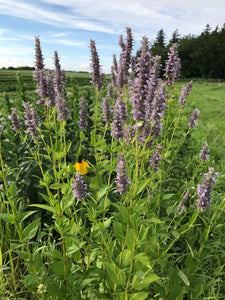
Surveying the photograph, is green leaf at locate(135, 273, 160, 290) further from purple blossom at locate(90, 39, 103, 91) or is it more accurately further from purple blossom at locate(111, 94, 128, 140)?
purple blossom at locate(90, 39, 103, 91)

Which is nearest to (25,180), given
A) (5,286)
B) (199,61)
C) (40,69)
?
(5,286)

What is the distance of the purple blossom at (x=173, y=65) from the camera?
9.81 ft

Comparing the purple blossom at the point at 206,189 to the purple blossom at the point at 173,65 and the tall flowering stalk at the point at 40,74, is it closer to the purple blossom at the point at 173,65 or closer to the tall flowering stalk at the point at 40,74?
the purple blossom at the point at 173,65

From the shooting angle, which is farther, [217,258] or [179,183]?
[179,183]

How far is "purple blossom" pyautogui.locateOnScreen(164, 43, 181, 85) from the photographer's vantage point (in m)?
2.99

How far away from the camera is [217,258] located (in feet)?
9.44

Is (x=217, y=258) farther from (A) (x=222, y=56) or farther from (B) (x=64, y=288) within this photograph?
(A) (x=222, y=56)

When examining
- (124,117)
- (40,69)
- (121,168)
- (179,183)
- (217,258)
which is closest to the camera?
(121,168)

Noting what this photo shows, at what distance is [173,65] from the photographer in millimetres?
3107

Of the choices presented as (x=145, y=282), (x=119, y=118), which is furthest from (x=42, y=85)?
(x=145, y=282)

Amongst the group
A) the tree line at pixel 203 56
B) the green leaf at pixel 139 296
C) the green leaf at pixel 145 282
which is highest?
the tree line at pixel 203 56

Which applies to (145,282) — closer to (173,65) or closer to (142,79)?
(142,79)

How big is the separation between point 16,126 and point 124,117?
1390 millimetres

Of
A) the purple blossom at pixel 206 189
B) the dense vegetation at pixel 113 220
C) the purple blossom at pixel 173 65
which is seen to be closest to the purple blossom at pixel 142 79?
the dense vegetation at pixel 113 220
